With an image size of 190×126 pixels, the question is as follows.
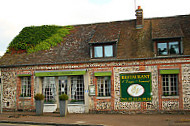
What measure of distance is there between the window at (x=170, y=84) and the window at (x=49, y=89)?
25.7ft

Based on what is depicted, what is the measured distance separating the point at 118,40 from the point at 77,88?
4738mm

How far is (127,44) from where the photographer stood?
18344mm

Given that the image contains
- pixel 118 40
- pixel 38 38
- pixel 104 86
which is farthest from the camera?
pixel 38 38

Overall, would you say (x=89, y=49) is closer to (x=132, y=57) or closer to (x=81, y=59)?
(x=81, y=59)

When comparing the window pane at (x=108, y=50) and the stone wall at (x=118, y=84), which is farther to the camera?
the window pane at (x=108, y=50)

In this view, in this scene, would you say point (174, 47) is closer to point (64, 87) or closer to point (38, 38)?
point (64, 87)

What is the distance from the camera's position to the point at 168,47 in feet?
54.3

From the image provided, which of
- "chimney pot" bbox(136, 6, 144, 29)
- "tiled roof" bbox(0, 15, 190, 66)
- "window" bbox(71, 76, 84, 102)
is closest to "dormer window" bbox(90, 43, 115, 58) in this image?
"tiled roof" bbox(0, 15, 190, 66)

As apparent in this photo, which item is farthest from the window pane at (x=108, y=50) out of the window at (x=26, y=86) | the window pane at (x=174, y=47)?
the window at (x=26, y=86)

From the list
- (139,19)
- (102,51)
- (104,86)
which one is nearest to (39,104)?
(104,86)

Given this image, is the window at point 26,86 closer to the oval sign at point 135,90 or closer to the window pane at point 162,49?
the oval sign at point 135,90

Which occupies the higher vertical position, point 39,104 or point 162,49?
point 162,49

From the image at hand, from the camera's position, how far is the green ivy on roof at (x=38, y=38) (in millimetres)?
20625

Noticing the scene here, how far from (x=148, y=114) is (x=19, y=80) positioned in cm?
990
